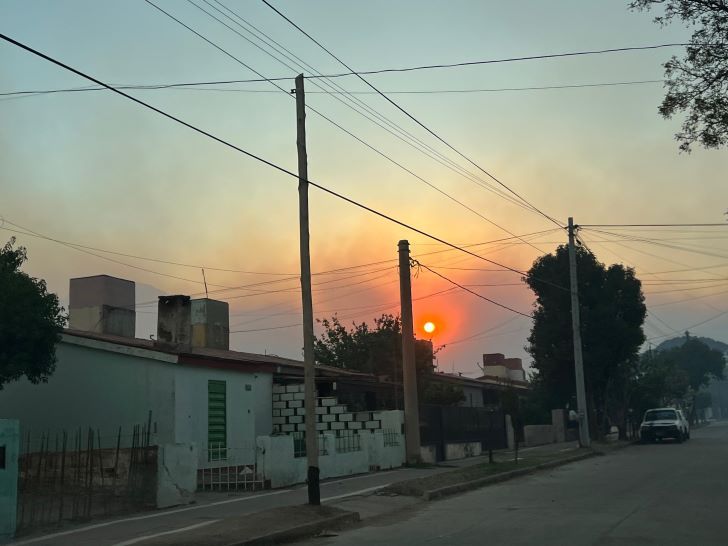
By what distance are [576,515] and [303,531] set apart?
4.73m

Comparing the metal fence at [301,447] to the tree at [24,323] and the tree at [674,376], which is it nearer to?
the tree at [24,323]

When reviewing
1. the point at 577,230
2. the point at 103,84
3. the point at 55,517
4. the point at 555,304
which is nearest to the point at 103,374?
the point at 55,517

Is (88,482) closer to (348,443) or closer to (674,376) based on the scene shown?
(348,443)

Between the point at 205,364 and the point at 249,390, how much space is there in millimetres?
2522

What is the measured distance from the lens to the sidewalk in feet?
37.5

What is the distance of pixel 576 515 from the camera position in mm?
13227

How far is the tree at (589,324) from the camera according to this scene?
Answer: 40.7 m

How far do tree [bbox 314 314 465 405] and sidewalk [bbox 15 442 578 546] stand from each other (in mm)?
21725

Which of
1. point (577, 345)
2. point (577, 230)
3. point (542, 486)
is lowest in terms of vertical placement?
point (542, 486)

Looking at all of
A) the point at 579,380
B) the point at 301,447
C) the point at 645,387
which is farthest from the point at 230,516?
the point at 645,387

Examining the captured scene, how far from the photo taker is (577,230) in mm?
37594

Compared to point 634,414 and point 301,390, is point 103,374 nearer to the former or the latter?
point 301,390

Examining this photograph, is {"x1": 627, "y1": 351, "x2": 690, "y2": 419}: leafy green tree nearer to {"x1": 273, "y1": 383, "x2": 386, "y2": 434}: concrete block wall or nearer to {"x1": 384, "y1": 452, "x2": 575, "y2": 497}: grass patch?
{"x1": 384, "y1": 452, "x2": 575, "y2": 497}: grass patch

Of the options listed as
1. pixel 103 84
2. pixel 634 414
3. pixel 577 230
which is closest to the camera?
pixel 103 84
